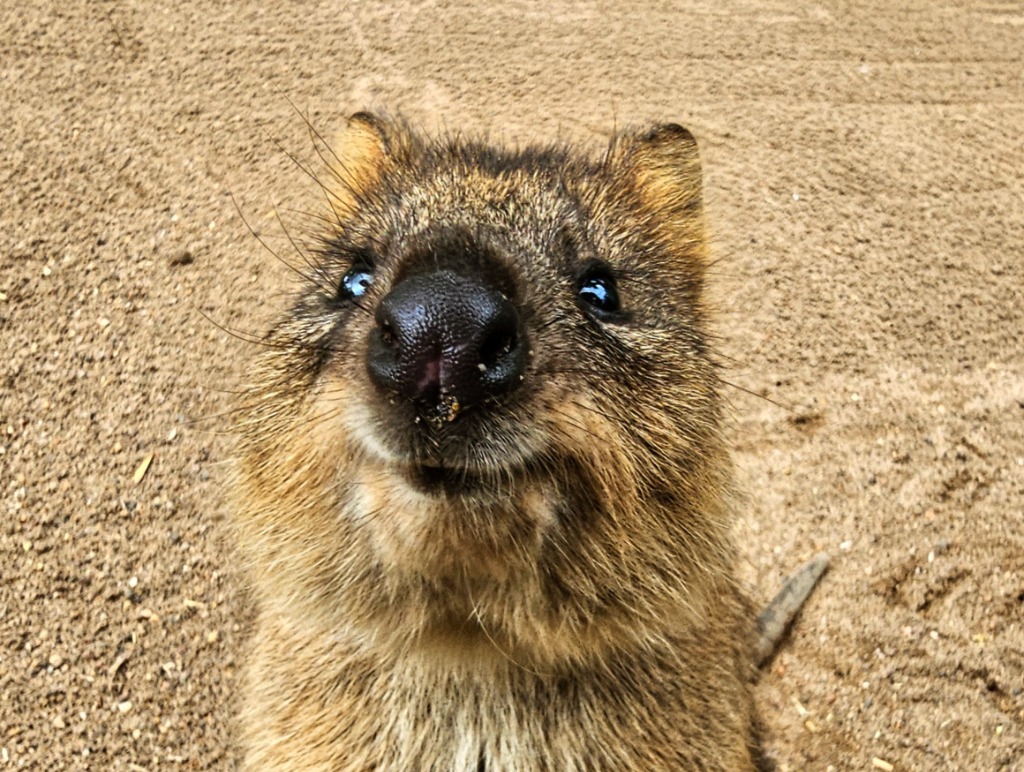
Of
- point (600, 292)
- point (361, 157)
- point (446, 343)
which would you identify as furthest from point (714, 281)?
point (446, 343)

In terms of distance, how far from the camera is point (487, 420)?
1846 mm

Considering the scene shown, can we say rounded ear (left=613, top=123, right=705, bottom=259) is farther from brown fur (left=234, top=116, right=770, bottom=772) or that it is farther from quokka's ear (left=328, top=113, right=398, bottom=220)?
quokka's ear (left=328, top=113, right=398, bottom=220)

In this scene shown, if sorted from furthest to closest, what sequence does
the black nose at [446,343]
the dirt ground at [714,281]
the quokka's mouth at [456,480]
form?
the dirt ground at [714,281] < the quokka's mouth at [456,480] < the black nose at [446,343]

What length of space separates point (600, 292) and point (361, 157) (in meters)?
1.49

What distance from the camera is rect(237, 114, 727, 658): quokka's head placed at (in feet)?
6.09

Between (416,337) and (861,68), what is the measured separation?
5.93 metres

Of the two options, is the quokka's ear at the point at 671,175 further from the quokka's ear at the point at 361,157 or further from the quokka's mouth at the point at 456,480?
the quokka's mouth at the point at 456,480

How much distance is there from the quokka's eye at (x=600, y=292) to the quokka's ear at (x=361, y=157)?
3.41 ft

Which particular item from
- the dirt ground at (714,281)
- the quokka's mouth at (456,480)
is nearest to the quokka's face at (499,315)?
the quokka's mouth at (456,480)

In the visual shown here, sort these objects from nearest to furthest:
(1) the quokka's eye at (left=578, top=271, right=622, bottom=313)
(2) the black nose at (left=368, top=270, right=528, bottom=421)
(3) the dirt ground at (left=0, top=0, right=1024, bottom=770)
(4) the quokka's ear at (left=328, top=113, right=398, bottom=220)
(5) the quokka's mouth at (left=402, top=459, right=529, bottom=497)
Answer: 1. (2) the black nose at (left=368, top=270, right=528, bottom=421)
2. (5) the quokka's mouth at (left=402, top=459, right=529, bottom=497)
3. (1) the quokka's eye at (left=578, top=271, right=622, bottom=313)
4. (4) the quokka's ear at (left=328, top=113, right=398, bottom=220)
5. (3) the dirt ground at (left=0, top=0, right=1024, bottom=770)

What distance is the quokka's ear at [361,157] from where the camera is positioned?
3.45m

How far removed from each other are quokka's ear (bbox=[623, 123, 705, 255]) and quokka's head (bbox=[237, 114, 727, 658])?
1.29 feet

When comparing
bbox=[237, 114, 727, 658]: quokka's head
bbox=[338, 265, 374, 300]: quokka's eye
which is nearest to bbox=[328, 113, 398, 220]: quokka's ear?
bbox=[237, 114, 727, 658]: quokka's head

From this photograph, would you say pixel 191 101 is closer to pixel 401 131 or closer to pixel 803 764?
pixel 401 131
